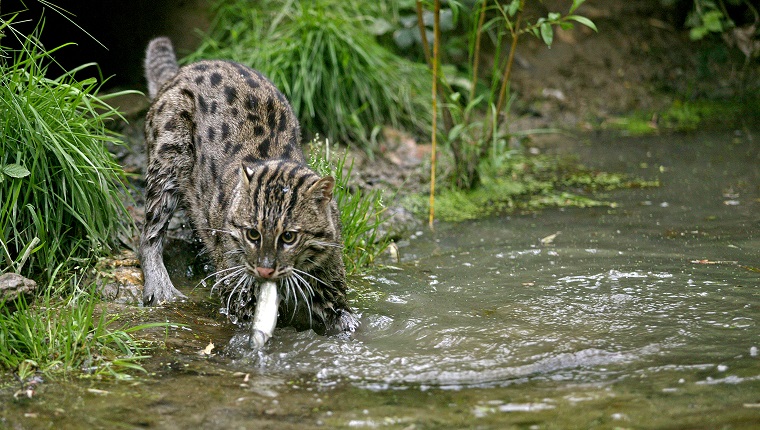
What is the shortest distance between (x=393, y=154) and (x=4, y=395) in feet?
19.2

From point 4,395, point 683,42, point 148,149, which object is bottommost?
point 4,395

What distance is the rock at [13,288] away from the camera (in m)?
5.02

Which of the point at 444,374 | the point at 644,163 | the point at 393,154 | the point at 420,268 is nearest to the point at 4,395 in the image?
the point at 444,374

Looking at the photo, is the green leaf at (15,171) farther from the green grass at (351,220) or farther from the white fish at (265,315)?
the green grass at (351,220)

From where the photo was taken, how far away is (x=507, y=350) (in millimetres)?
4965

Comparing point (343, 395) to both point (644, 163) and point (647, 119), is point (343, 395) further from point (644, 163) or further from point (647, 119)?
point (647, 119)

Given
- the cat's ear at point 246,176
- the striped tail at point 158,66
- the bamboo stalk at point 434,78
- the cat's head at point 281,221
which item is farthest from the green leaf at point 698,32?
the cat's ear at point 246,176

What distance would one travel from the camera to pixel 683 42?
12422 millimetres

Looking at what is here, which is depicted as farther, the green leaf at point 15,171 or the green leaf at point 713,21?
the green leaf at point 713,21

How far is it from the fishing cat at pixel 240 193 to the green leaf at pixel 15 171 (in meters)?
1.19

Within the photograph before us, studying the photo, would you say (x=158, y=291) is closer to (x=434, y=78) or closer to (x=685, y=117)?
(x=434, y=78)

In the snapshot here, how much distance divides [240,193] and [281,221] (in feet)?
1.60

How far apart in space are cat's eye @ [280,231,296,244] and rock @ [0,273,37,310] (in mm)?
1588

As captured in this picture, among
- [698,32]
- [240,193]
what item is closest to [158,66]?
[240,193]
